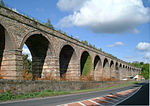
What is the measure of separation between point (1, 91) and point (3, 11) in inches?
298

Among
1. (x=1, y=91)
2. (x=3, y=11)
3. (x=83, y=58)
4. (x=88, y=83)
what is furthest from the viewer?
(x=83, y=58)

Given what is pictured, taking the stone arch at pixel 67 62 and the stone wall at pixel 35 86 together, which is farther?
the stone arch at pixel 67 62

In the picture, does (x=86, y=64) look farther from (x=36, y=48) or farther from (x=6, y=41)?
(x=6, y=41)

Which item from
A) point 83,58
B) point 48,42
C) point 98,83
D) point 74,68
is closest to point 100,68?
point 83,58

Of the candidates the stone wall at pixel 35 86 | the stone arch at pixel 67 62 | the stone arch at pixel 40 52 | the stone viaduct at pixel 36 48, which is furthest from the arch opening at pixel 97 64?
the stone arch at pixel 40 52

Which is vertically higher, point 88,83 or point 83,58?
point 83,58

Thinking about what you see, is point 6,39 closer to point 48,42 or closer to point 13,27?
point 13,27

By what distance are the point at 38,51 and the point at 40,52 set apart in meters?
0.39

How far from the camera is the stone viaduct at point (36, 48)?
16.3 m

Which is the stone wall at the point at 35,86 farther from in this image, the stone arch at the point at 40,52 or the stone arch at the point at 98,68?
the stone arch at the point at 98,68

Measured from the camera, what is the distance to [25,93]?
15.4 metres

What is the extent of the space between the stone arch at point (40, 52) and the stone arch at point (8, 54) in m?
5.49

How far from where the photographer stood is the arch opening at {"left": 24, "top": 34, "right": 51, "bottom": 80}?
22.5 m

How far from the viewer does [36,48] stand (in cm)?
2369
